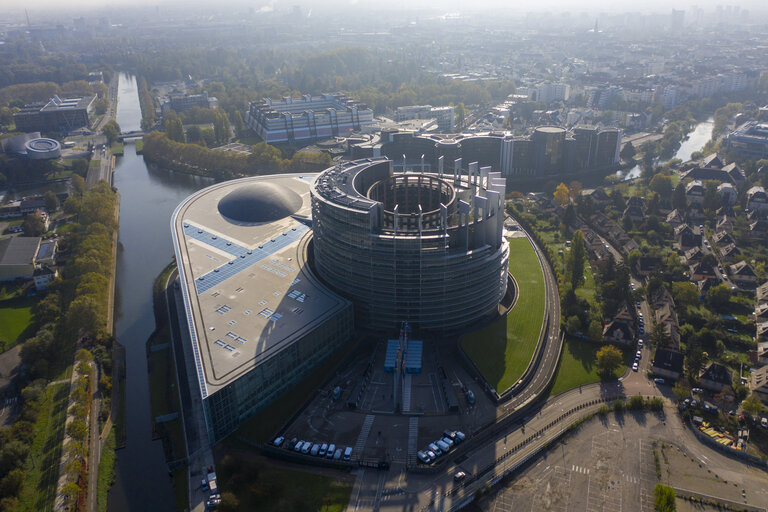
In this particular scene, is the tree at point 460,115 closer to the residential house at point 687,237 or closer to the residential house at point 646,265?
the residential house at point 687,237

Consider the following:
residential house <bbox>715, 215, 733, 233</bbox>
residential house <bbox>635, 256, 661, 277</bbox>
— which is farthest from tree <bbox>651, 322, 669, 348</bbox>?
residential house <bbox>715, 215, 733, 233</bbox>

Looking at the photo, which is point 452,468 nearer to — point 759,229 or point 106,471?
point 106,471

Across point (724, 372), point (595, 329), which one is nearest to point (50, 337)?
point (595, 329)

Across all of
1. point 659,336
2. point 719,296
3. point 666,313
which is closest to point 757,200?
point 719,296

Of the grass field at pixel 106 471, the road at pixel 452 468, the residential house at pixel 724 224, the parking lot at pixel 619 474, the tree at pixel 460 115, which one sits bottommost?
the grass field at pixel 106 471

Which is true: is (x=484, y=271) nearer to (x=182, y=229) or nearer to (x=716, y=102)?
(x=182, y=229)

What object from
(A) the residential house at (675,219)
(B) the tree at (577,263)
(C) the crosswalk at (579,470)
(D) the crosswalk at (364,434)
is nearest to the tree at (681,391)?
(C) the crosswalk at (579,470)
